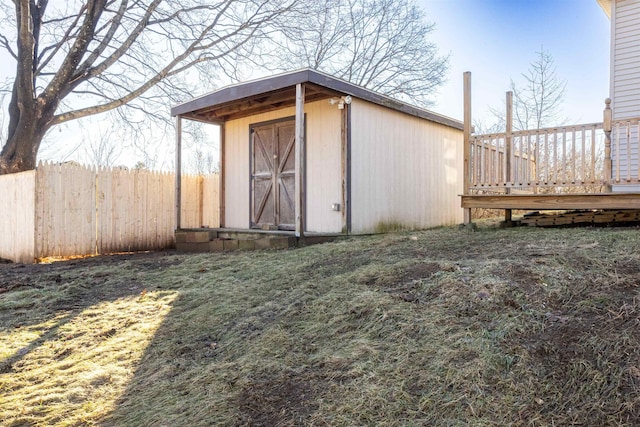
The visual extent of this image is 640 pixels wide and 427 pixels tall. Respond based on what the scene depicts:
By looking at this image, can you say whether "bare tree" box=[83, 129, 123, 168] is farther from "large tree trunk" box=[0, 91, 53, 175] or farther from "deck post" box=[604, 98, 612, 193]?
"deck post" box=[604, 98, 612, 193]

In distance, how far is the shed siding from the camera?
6957 mm

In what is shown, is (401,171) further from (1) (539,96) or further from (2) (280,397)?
(1) (539,96)

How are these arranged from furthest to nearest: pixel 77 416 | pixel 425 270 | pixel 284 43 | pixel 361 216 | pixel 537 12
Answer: pixel 284 43, pixel 537 12, pixel 361 216, pixel 425 270, pixel 77 416

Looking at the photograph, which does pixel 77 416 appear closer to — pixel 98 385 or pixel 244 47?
pixel 98 385

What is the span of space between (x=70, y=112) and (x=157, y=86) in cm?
263

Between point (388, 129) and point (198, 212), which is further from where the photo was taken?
point (198, 212)

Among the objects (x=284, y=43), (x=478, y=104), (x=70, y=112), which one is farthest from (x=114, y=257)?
(x=478, y=104)

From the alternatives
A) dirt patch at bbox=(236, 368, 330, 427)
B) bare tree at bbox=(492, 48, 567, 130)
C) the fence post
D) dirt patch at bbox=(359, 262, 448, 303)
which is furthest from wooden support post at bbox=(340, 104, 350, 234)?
bare tree at bbox=(492, 48, 567, 130)

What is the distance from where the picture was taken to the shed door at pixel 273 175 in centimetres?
762

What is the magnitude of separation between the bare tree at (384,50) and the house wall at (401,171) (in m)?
7.76

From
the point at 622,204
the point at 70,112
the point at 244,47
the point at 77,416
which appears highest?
the point at 244,47

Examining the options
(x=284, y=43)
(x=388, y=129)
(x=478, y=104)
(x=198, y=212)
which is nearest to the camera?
(x=388, y=129)

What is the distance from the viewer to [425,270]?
3.31m

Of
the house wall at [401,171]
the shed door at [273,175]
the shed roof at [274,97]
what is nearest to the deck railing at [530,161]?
the house wall at [401,171]
